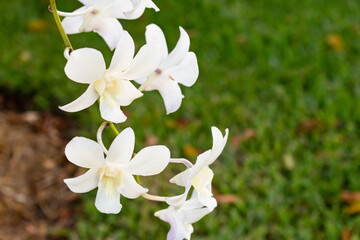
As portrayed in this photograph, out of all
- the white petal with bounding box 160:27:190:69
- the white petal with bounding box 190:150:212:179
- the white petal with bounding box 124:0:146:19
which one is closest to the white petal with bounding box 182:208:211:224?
the white petal with bounding box 190:150:212:179

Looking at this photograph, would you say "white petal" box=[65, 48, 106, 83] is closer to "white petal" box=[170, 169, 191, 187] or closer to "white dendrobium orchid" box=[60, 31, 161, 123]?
"white dendrobium orchid" box=[60, 31, 161, 123]

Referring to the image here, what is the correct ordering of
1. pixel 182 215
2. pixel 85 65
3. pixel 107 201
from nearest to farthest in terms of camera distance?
pixel 85 65 → pixel 107 201 → pixel 182 215

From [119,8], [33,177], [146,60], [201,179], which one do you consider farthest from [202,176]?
[33,177]

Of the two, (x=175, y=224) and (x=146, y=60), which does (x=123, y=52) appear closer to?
(x=146, y=60)

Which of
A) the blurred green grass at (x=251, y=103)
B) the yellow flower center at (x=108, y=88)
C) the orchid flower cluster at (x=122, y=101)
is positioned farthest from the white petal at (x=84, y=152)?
the blurred green grass at (x=251, y=103)

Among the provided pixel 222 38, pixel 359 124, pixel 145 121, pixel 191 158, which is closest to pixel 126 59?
pixel 191 158

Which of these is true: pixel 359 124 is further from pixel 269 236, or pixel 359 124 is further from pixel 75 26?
pixel 75 26

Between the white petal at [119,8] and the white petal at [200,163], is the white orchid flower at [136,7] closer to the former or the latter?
the white petal at [119,8]
